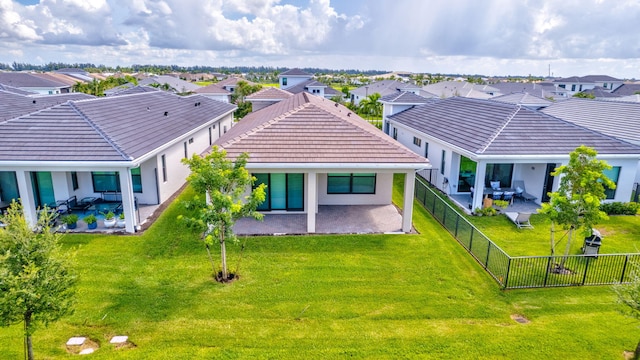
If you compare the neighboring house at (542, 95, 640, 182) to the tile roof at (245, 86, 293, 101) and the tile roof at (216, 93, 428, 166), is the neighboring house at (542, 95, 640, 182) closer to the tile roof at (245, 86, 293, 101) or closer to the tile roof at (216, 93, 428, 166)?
the tile roof at (216, 93, 428, 166)

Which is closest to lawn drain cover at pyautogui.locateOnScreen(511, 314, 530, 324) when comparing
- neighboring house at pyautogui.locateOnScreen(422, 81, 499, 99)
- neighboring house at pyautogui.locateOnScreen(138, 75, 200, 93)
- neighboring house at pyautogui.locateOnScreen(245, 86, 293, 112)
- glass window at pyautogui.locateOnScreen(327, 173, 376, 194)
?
glass window at pyautogui.locateOnScreen(327, 173, 376, 194)

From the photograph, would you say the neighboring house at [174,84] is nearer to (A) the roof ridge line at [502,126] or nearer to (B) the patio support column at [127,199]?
(B) the patio support column at [127,199]

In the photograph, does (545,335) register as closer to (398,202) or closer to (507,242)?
(507,242)

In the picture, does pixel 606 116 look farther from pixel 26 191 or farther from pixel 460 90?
pixel 460 90

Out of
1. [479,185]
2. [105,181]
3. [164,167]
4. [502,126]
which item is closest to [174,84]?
[164,167]

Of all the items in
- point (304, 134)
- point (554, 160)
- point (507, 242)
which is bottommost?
point (507, 242)

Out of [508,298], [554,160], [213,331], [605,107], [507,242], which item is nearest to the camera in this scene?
[213,331]

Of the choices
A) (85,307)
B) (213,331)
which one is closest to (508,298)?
(213,331)
